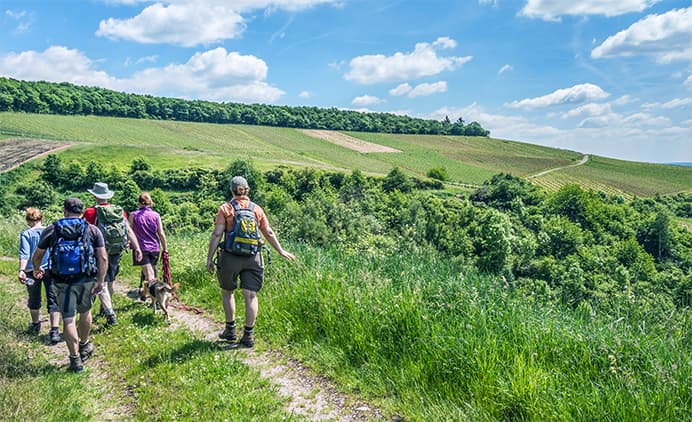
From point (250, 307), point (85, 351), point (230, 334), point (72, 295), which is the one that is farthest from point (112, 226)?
point (250, 307)

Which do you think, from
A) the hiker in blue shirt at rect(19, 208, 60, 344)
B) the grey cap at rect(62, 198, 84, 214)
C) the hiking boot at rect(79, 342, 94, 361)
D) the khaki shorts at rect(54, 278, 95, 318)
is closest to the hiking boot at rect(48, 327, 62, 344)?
the hiker in blue shirt at rect(19, 208, 60, 344)

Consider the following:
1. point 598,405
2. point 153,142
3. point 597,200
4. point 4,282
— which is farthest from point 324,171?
point 598,405

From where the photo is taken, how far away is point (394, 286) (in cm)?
515

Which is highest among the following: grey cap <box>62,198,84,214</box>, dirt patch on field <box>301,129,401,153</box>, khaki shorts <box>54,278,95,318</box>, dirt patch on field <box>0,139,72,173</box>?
dirt patch on field <box>301,129,401,153</box>

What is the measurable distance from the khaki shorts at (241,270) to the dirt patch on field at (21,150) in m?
68.7

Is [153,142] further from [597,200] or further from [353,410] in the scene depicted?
[353,410]

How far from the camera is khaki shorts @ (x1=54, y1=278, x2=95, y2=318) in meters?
4.38

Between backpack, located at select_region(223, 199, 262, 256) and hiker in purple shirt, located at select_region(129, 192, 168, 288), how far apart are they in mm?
2316

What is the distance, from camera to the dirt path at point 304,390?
3581mm

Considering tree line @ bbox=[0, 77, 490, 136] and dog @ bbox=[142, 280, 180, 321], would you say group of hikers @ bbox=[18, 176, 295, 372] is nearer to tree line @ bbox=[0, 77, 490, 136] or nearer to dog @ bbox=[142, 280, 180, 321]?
dog @ bbox=[142, 280, 180, 321]

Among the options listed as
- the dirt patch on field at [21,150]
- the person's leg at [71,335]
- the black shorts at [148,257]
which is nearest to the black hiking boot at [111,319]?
the black shorts at [148,257]

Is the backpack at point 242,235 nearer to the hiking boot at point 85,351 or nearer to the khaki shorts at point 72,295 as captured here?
the khaki shorts at point 72,295

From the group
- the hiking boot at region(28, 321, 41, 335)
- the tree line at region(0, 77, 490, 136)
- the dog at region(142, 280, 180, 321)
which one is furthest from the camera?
the tree line at region(0, 77, 490, 136)

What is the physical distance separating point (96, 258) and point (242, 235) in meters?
1.55
